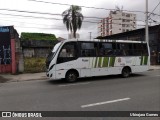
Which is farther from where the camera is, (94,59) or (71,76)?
(94,59)

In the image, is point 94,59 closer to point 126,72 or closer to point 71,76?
point 71,76

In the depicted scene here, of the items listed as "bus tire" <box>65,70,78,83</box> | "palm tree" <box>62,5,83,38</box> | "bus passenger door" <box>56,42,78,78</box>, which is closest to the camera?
"bus passenger door" <box>56,42,78,78</box>

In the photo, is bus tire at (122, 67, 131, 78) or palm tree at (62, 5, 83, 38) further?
palm tree at (62, 5, 83, 38)

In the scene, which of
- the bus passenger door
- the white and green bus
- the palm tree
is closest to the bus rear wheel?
the white and green bus

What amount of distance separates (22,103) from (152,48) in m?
28.1

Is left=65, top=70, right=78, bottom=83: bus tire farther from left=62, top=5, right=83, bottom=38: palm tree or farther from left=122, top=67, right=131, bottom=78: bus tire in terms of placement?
left=62, top=5, right=83, bottom=38: palm tree

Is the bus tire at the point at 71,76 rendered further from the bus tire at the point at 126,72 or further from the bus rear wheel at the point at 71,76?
the bus tire at the point at 126,72

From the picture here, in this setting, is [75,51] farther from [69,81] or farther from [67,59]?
[69,81]

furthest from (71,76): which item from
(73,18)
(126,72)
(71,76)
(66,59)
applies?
(73,18)

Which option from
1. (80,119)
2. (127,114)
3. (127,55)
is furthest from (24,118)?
(127,55)

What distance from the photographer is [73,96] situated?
9.39 meters

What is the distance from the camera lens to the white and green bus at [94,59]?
13758 millimetres

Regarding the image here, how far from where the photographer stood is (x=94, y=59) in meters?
14.9

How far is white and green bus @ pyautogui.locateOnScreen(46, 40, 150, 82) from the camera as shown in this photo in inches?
542
